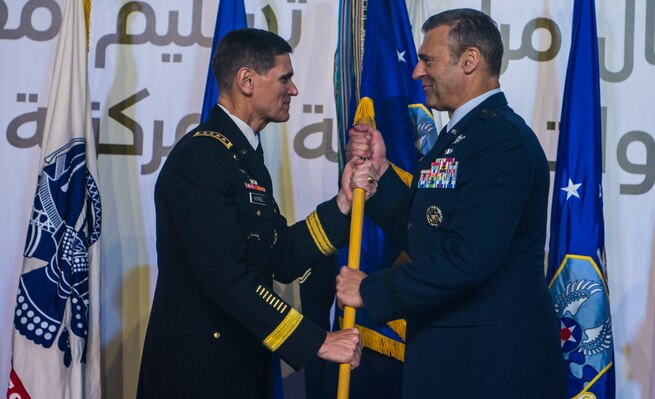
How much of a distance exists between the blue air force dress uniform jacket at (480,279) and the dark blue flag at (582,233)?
0.99m

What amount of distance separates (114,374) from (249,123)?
1942mm

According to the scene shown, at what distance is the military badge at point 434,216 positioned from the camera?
Answer: 2459mm

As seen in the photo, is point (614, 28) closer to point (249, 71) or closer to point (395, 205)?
point (395, 205)

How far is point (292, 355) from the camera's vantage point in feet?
8.48

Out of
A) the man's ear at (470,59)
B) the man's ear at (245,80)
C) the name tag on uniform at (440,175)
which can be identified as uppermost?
the man's ear at (470,59)

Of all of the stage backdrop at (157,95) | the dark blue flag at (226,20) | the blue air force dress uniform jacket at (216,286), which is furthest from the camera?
the stage backdrop at (157,95)

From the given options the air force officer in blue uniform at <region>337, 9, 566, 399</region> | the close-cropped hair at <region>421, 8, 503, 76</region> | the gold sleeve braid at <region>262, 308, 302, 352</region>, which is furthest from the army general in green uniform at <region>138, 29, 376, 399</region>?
the close-cropped hair at <region>421, 8, 503, 76</region>

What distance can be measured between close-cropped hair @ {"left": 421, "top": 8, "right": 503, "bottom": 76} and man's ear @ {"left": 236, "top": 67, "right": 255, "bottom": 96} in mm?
738

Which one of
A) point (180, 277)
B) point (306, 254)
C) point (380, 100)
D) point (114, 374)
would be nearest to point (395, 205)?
point (306, 254)

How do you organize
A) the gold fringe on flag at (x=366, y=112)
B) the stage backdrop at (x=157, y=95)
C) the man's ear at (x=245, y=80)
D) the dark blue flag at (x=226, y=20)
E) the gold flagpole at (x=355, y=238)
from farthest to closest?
the stage backdrop at (x=157, y=95) → the dark blue flag at (x=226, y=20) → the gold fringe on flag at (x=366, y=112) → the man's ear at (x=245, y=80) → the gold flagpole at (x=355, y=238)

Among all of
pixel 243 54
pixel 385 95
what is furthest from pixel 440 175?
pixel 385 95

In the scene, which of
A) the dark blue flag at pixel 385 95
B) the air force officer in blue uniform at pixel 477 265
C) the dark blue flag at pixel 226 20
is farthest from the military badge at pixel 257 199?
the dark blue flag at pixel 226 20

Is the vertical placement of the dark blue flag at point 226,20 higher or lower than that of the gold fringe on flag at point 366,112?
higher

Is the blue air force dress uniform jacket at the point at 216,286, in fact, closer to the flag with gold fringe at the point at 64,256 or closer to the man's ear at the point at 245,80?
the man's ear at the point at 245,80
